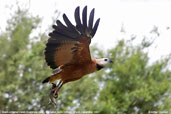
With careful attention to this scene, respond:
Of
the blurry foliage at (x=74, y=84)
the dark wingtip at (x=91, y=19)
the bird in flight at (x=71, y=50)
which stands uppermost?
the blurry foliage at (x=74, y=84)

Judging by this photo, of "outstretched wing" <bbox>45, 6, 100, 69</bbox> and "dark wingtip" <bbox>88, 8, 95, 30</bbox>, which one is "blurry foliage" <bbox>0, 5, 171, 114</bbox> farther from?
"dark wingtip" <bbox>88, 8, 95, 30</bbox>

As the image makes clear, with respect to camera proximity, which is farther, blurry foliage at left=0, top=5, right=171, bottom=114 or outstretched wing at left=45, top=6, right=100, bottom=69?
blurry foliage at left=0, top=5, right=171, bottom=114

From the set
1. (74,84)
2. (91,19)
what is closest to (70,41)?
(91,19)

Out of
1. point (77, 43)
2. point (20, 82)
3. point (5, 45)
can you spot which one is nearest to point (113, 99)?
point (20, 82)

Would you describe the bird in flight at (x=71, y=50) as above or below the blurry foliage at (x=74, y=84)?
below

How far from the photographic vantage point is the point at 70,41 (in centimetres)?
745

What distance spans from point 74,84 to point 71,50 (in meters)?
10.2

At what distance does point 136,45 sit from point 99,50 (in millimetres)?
1756

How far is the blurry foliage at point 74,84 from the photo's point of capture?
17.1 meters

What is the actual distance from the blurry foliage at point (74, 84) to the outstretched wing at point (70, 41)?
9076mm

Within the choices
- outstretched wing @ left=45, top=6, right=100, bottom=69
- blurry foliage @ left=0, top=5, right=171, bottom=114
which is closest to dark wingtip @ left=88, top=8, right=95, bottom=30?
outstretched wing @ left=45, top=6, right=100, bottom=69

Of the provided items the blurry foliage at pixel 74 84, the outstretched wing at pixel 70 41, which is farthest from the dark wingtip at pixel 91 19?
the blurry foliage at pixel 74 84

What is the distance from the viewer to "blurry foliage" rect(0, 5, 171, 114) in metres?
17.1

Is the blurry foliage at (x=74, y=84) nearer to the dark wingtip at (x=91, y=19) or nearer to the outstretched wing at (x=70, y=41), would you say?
the outstretched wing at (x=70, y=41)
